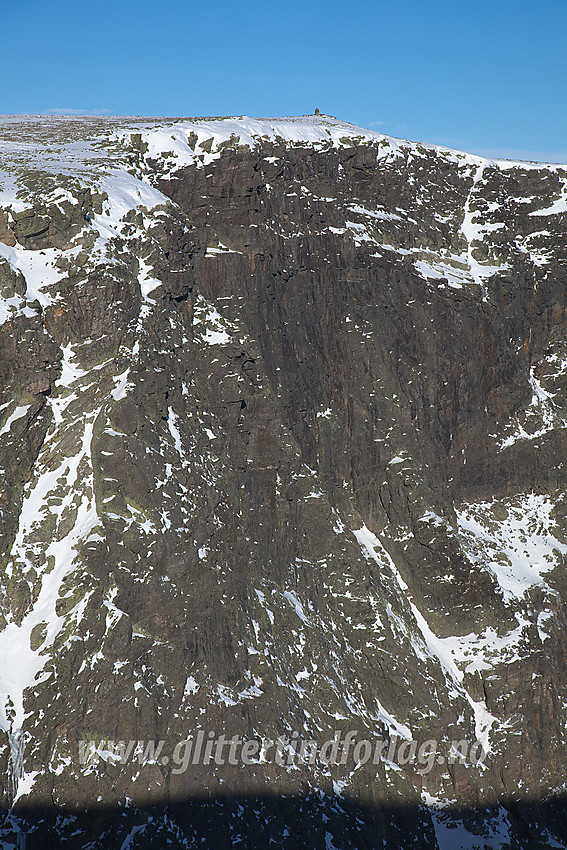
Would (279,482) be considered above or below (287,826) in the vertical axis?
above

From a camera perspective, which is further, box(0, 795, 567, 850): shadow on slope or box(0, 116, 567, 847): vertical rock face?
box(0, 116, 567, 847): vertical rock face

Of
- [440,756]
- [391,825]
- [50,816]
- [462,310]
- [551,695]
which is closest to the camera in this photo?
[50,816]

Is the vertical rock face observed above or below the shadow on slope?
above

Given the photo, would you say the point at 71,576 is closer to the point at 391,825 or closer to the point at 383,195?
the point at 391,825

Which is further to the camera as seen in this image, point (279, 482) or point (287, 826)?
point (279, 482)

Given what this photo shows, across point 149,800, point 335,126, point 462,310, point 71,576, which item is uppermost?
point 335,126

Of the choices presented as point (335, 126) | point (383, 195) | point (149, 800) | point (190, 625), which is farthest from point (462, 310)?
point (149, 800)

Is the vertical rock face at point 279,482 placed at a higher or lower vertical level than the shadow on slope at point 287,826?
higher

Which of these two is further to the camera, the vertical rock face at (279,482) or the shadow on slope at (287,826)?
the vertical rock face at (279,482)
